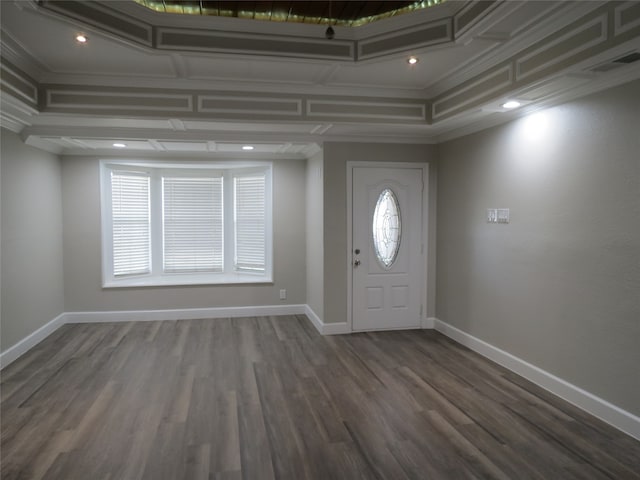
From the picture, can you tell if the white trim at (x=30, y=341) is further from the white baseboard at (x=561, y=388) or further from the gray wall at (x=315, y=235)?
the white baseboard at (x=561, y=388)

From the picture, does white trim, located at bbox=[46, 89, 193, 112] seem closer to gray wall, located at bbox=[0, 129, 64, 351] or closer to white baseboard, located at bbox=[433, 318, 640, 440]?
gray wall, located at bbox=[0, 129, 64, 351]

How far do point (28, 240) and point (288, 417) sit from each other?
11.3 ft

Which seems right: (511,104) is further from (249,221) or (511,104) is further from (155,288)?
(155,288)


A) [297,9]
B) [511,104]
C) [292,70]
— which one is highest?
[297,9]

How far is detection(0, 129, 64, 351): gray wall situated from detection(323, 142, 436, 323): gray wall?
3170 millimetres

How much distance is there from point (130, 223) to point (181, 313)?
1430mm

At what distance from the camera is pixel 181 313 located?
6.04m

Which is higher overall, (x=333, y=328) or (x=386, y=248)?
(x=386, y=248)

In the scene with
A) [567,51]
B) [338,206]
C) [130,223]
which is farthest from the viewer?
[130,223]

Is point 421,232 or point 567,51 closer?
point 567,51

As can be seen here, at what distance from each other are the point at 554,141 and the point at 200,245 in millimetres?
4740

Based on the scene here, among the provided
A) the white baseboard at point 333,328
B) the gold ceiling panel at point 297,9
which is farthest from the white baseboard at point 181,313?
the gold ceiling panel at point 297,9

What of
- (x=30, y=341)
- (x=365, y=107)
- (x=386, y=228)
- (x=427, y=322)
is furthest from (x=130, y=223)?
(x=427, y=322)

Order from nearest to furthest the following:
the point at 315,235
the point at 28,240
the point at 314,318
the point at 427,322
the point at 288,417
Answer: the point at 288,417 < the point at 28,240 < the point at 427,322 < the point at 315,235 < the point at 314,318
